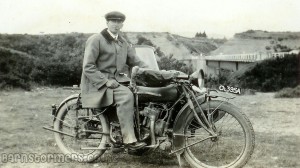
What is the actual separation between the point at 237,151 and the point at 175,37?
9.60m

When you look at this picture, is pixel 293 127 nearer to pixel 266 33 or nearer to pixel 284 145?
pixel 284 145

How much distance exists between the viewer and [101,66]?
5207 mm

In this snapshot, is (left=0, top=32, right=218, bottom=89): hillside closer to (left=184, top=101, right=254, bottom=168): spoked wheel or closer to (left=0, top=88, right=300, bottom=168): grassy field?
(left=0, top=88, right=300, bottom=168): grassy field

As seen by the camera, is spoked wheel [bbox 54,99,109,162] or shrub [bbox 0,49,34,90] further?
shrub [bbox 0,49,34,90]

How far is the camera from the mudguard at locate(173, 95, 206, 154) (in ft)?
15.9

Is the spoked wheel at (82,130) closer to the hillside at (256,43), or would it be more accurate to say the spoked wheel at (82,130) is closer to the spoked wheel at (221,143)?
the spoked wheel at (221,143)

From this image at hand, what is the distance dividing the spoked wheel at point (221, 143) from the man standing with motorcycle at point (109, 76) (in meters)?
0.62

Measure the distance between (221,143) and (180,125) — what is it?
1498mm

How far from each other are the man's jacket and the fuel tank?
1.19ft

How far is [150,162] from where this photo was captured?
5.27 m

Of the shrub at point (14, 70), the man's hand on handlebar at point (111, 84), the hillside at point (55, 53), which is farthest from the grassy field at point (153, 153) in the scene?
the shrub at point (14, 70)

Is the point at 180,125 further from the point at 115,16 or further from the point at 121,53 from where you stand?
the point at 115,16

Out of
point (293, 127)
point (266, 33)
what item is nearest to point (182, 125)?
point (293, 127)

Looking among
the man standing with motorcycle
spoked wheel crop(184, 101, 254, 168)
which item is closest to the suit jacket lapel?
the man standing with motorcycle
